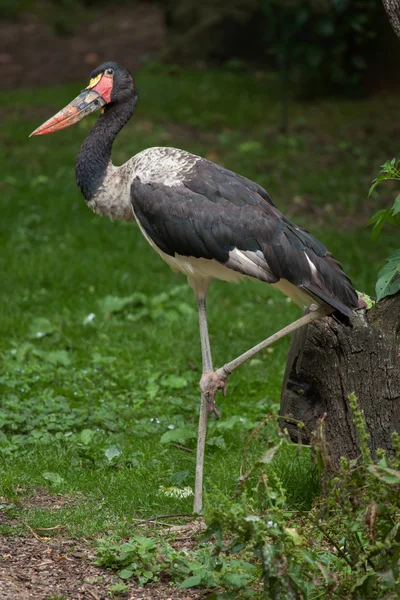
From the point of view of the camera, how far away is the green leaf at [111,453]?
5168 millimetres

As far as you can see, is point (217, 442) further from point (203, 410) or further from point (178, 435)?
point (203, 410)

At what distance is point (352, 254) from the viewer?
340 inches

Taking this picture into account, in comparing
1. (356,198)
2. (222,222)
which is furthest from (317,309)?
(356,198)

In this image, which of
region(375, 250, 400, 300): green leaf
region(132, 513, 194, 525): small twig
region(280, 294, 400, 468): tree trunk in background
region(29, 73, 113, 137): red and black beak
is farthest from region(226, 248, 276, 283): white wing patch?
region(29, 73, 113, 137): red and black beak

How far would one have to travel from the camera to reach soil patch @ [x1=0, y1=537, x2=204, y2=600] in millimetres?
3764

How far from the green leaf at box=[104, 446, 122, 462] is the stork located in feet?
2.31

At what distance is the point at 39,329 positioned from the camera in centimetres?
718

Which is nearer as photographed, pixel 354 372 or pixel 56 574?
pixel 56 574

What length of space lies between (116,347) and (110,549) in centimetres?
300

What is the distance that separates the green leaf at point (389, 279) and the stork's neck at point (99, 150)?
68.2 inches

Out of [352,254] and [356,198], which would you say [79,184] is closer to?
[352,254]

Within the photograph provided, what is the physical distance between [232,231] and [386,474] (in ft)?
5.60

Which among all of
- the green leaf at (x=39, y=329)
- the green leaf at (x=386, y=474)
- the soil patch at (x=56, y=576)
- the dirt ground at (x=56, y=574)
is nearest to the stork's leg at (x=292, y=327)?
the dirt ground at (x=56, y=574)

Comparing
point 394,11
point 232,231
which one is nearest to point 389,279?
point 232,231
